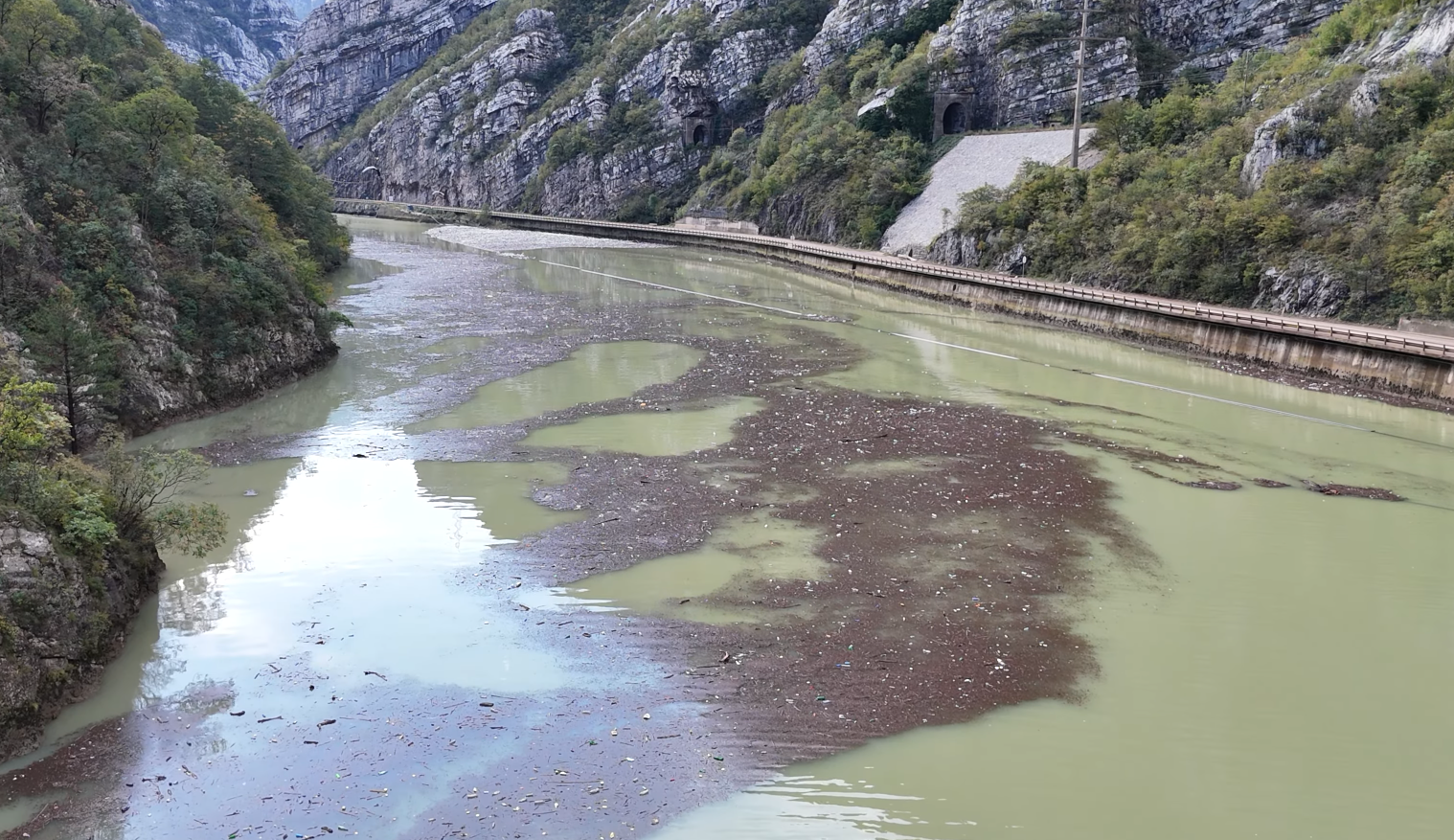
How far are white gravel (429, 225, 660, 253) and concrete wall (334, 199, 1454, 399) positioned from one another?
2961 cm

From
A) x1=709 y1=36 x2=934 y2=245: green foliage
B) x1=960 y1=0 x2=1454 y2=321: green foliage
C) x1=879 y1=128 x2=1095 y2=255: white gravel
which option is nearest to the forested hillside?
x1=960 y1=0 x2=1454 y2=321: green foliage

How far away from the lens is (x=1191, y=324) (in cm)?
4231

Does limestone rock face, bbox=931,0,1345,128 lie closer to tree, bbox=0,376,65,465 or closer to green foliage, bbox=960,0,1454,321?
green foliage, bbox=960,0,1454,321

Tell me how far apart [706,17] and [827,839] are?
12647 cm

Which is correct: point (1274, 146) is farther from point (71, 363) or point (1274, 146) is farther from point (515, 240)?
point (515, 240)

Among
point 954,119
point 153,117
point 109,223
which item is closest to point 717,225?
point 954,119

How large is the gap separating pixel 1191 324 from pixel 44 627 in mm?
41494

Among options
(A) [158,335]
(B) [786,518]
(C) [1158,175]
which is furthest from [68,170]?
(C) [1158,175]

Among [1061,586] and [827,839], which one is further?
[1061,586]

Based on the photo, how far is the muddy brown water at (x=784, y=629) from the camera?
11930 mm

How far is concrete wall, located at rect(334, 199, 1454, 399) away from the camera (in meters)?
33.6

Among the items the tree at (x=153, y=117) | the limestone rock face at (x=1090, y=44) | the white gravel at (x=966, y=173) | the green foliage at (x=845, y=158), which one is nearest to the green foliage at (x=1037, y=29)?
the limestone rock face at (x=1090, y=44)

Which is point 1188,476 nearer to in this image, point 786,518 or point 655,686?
point 786,518

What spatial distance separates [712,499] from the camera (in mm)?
22500
